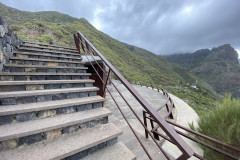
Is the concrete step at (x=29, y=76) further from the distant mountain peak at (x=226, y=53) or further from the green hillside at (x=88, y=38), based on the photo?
the distant mountain peak at (x=226, y=53)

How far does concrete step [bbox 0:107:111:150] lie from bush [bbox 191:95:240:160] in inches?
74.3

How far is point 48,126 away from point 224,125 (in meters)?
2.74

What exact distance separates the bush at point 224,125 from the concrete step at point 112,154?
1368 millimetres

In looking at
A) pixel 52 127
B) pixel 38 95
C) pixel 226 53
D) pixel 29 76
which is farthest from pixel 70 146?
pixel 226 53

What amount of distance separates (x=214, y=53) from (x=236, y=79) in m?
50.8

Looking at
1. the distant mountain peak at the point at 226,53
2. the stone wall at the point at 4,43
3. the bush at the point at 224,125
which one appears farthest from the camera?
the distant mountain peak at the point at 226,53

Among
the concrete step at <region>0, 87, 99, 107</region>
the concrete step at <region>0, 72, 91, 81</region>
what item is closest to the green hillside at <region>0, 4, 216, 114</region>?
the concrete step at <region>0, 72, 91, 81</region>

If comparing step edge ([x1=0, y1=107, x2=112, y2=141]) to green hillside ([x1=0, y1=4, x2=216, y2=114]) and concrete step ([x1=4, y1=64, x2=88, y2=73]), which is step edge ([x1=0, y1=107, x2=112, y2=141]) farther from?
green hillside ([x1=0, y1=4, x2=216, y2=114])

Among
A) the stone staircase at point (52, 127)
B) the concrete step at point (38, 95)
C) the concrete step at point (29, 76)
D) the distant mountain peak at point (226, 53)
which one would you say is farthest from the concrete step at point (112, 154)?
the distant mountain peak at point (226, 53)

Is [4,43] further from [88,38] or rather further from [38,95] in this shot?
[88,38]

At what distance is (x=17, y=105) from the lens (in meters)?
1.72

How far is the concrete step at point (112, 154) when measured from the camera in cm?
149

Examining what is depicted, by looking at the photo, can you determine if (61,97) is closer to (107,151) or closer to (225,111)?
(107,151)

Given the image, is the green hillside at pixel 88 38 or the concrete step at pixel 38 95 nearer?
the concrete step at pixel 38 95
